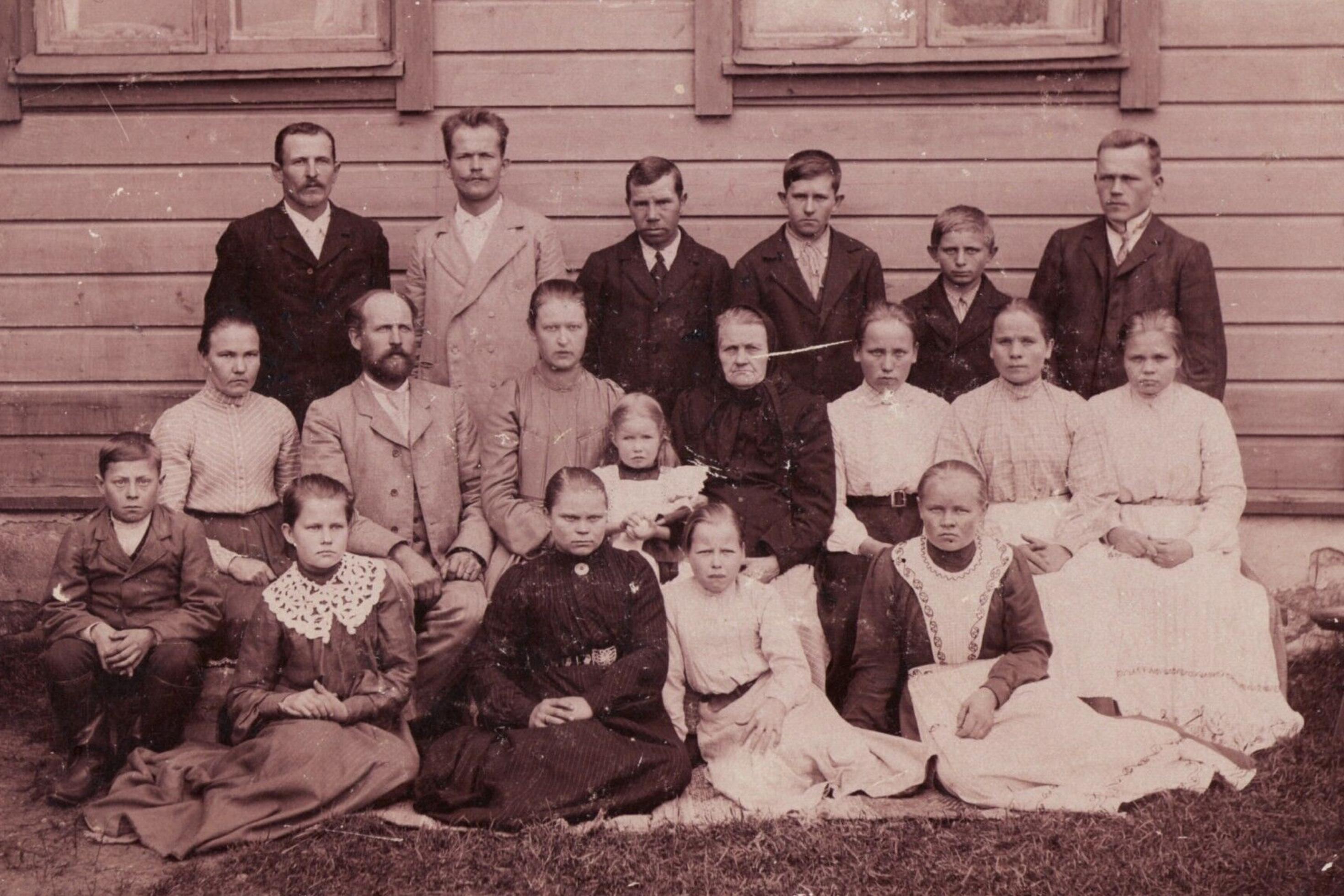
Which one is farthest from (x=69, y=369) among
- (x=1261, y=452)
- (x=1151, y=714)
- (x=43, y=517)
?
(x=1261, y=452)

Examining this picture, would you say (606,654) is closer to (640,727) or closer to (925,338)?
(640,727)

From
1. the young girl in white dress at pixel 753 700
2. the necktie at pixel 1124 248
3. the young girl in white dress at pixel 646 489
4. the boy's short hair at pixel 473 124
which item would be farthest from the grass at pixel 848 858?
the boy's short hair at pixel 473 124

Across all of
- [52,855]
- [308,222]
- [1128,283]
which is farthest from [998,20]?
[52,855]

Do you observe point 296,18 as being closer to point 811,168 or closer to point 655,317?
point 655,317

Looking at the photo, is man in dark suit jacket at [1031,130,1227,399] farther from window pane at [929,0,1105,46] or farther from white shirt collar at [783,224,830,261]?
white shirt collar at [783,224,830,261]

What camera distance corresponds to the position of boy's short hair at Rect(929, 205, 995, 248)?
569cm

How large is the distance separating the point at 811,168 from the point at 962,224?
0.64 m

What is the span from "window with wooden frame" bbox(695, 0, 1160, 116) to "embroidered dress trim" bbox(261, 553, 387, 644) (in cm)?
266

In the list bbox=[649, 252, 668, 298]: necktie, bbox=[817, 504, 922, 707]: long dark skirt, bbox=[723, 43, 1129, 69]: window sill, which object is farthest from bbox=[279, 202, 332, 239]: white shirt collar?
bbox=[817, 504, 922, 707]: long dark skirt

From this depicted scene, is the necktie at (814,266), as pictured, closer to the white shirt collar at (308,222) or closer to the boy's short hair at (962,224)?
the boy's short hair at (962,224)

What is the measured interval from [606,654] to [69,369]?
3.18 meters

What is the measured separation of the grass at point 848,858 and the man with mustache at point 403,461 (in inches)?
42.6

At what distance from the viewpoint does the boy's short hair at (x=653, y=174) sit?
564cm

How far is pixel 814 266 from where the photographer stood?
19.1 feet
